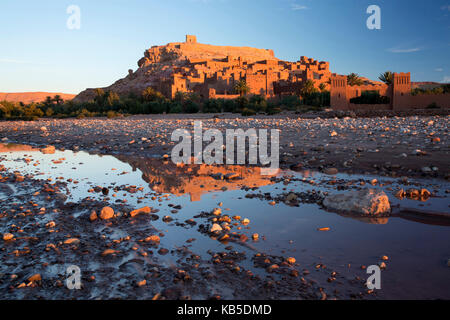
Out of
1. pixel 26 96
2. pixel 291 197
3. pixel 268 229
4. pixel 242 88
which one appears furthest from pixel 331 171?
pixel 26 96

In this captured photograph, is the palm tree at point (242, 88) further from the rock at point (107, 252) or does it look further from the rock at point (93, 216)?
the rock at point (107, 252)

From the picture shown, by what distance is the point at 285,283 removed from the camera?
2781mm

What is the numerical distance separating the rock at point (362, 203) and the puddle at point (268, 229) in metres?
0.15

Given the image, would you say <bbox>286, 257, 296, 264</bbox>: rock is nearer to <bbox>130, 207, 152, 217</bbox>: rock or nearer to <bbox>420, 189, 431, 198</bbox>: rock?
<bbox>130, 207, 152, 217</bbox>: rock

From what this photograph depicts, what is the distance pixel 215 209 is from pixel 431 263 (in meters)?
2.67

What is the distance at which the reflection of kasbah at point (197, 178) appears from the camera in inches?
248

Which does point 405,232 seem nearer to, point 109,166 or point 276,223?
point 276,223

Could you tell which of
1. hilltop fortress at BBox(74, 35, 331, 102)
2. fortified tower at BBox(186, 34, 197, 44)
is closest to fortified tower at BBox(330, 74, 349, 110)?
hilltop fortress at BBox(74, 35, 331, 102)

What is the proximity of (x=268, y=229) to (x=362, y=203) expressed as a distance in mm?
1440

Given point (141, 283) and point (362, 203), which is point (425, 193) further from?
point (141, 283)

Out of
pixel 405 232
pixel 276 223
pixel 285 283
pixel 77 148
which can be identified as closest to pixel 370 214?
pixel 405 232

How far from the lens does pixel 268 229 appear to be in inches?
161

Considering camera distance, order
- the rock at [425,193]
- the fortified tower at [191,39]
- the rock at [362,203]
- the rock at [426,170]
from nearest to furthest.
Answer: the rock at [362,203]
the rock at [425,193]
the rock at [426,170]
the fortified tower at [191,39]

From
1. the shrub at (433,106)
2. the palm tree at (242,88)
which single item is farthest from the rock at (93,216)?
the palm tree at (242,88)
